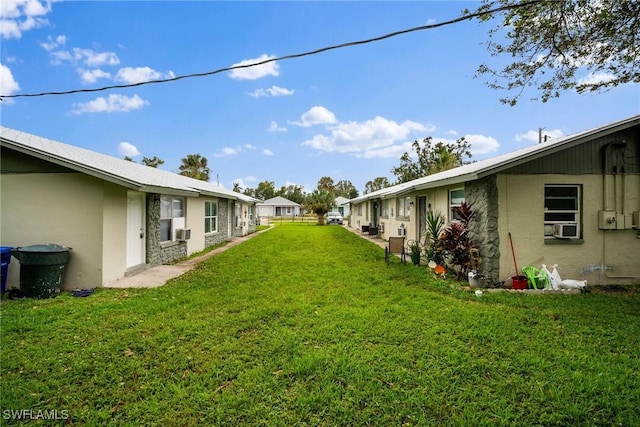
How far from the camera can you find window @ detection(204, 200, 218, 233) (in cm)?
1509

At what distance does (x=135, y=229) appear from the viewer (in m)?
8.80

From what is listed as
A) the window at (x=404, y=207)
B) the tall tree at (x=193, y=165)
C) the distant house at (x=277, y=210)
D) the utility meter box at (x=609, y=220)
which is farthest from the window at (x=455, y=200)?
the distant house at (x=277, y=210)

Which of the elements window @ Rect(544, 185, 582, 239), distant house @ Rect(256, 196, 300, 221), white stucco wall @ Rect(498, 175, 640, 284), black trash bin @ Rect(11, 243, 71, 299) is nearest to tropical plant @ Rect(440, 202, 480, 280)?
white stucco wall @ Rect(498, 175, 640, 284)

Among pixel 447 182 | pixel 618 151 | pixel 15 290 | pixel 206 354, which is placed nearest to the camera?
pixel 206 354

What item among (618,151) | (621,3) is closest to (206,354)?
(621,3)

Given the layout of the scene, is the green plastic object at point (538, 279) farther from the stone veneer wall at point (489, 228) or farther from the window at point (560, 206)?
the window at point (560, 206)

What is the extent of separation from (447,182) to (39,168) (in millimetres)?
10107

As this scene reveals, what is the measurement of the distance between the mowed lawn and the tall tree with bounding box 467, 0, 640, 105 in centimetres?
502

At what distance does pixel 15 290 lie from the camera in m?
6.50

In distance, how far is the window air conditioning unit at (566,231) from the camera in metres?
7.72

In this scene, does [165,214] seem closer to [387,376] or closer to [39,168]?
[39,168]

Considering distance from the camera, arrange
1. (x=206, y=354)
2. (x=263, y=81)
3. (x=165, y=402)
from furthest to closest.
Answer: (x=263, y=81) → (x=206, y=354) → (x=165, y=402)

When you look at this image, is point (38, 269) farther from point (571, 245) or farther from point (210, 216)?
point (571, 245)

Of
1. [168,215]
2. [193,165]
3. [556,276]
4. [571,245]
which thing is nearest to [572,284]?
[556,276]
